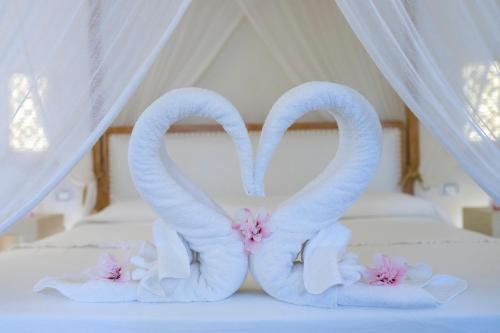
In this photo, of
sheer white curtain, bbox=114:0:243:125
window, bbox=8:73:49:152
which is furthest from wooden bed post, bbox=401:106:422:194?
window, bbox=8:73:49:152

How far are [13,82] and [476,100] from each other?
4.07 ft

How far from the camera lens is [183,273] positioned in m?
1.42

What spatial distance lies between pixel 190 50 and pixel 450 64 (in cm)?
218

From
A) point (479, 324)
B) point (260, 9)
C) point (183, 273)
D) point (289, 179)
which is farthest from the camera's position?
point (289, 179)

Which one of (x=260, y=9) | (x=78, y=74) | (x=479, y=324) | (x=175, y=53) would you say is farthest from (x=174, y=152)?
(x=479, y=324)

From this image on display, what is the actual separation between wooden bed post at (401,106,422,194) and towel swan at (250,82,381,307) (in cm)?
226

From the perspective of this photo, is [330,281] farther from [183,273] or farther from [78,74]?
[78,74]

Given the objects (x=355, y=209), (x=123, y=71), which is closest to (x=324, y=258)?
(x=123, y=71)

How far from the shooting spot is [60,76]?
150 cm

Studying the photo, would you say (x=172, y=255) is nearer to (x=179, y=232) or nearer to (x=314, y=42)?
(x=179, y=232)

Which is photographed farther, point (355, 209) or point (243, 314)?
point (355, 209)

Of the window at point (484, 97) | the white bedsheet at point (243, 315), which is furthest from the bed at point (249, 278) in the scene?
the window at point (484, 97)

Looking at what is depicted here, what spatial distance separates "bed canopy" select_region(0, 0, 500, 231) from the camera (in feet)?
4.82

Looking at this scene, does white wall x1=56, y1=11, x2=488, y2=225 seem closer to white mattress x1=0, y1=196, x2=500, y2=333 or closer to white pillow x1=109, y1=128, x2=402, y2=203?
white pillow x1=109, y1=128, x2=402, y2=203
